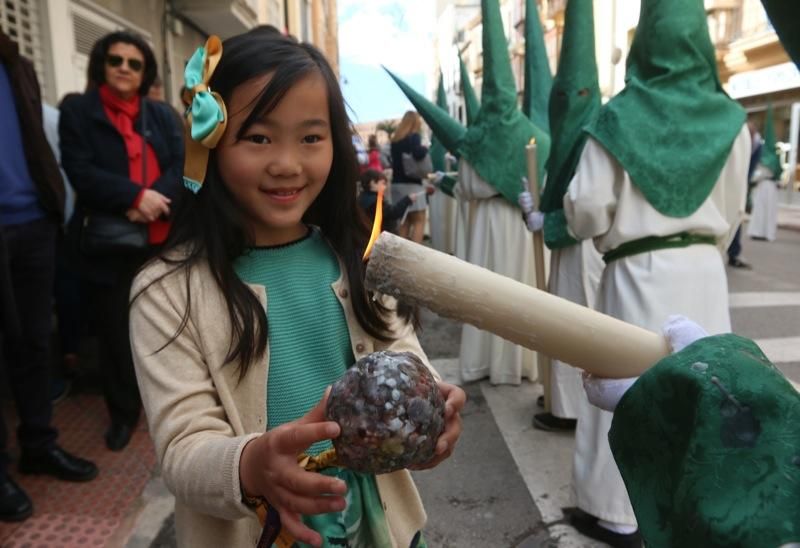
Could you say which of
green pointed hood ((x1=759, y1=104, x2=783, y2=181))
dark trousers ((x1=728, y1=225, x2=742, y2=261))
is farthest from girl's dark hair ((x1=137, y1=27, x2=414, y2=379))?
green pointed hood ((x1=759, y1=104, x2=783, y2=181))

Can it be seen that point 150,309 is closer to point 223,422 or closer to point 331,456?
point 223,422

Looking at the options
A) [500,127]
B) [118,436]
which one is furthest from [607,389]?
[500,127]

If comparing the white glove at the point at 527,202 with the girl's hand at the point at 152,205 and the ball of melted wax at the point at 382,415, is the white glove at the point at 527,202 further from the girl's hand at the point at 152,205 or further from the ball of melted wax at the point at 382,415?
the ball of melted wax at the point at 382,415

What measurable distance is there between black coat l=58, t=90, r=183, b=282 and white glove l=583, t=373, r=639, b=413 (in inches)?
98.3

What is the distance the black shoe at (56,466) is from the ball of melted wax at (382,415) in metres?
2.42

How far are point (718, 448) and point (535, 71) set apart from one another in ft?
13.9

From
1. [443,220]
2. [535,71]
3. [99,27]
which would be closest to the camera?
[535,71]

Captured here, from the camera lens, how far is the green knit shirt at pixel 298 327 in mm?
1224

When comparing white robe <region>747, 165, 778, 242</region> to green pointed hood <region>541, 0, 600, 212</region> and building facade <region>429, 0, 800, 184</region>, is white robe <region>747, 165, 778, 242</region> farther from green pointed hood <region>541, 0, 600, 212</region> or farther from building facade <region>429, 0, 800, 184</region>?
green pointed hood <region>541, 0, 600, 212</region>

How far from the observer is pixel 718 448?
58 centimetres

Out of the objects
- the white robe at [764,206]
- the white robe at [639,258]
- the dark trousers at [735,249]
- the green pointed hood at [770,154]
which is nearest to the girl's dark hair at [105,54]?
the white robe at [639,258]

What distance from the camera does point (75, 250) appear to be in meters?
3.10

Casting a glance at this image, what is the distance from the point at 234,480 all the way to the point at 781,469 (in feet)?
2.35

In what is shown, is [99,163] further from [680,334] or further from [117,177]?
[680,334]
